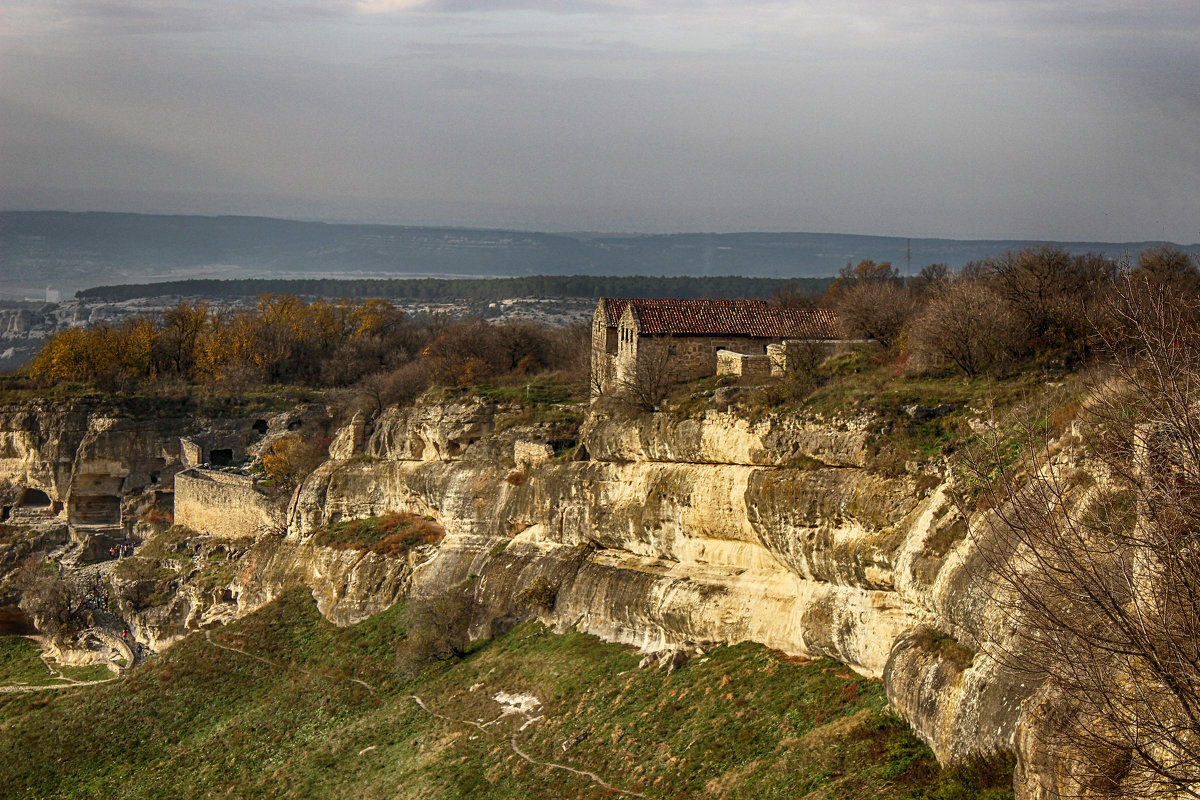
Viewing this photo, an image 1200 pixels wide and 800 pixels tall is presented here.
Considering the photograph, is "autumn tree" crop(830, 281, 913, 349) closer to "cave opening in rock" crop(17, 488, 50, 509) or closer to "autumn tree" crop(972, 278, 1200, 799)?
"autumn tree" crop(972, 278, 1200, 799)

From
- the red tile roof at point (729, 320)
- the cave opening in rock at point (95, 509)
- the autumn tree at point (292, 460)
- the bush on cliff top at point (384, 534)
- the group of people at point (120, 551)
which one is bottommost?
Result: the group of people at point (120, 551)

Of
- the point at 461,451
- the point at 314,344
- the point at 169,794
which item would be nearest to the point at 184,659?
the point at 169,794

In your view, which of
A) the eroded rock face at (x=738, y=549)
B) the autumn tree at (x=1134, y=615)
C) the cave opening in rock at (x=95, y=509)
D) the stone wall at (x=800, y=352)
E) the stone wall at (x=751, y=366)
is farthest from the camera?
the cave opening in rock at (x=95, y=509)

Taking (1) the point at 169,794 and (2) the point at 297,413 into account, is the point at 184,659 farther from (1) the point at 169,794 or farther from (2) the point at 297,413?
(2) the point at 297,413

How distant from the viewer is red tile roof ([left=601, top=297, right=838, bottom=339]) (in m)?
39.0

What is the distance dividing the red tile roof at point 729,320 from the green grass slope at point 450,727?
11.3 m

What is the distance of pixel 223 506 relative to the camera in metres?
51.8

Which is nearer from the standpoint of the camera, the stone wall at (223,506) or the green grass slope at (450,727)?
the green grass slope at (450,727)

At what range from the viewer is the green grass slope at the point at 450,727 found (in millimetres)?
21094

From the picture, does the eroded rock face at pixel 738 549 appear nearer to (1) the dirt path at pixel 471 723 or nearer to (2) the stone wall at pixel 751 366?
(1) the dirt path at pixel 471 723

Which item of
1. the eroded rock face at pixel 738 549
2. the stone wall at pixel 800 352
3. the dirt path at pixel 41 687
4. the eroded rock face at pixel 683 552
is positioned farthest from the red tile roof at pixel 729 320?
the dirt path at pixel 41 687

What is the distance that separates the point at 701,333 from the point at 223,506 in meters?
24.3

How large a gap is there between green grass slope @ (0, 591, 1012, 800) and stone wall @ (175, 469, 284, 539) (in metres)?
8.17

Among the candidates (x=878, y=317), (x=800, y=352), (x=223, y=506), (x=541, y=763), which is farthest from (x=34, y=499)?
(x=541, y=763)
